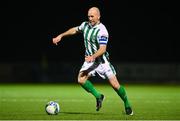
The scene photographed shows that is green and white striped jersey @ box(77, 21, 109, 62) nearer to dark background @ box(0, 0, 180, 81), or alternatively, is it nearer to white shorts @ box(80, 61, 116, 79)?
white shorts @ box(80, 61, 116, 79)

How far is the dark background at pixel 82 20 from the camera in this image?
37750 mm

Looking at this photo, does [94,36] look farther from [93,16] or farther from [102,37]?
[93,16]

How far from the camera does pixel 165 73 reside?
29.7 meters

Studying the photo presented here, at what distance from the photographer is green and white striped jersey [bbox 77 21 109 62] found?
10.5 meters

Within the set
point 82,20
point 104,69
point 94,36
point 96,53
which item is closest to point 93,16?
point 94,36

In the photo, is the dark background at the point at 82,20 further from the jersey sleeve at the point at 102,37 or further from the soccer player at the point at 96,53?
the jersey sleeve at the point at 102,37

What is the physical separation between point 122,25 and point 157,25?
2452 millimetres

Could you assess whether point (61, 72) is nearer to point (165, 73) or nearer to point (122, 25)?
point (165, 73)

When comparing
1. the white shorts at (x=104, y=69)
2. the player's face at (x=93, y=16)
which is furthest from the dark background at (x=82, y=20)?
the player's face at (x=93, y=16)

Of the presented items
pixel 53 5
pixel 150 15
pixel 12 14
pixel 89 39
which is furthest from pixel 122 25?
pixel 89 39

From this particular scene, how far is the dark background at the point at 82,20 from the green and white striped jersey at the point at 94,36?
24.9 meters

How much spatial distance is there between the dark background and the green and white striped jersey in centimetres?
2491

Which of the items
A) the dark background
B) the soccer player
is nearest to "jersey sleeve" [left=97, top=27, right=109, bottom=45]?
the soccer player

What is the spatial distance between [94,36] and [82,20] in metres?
29.9
